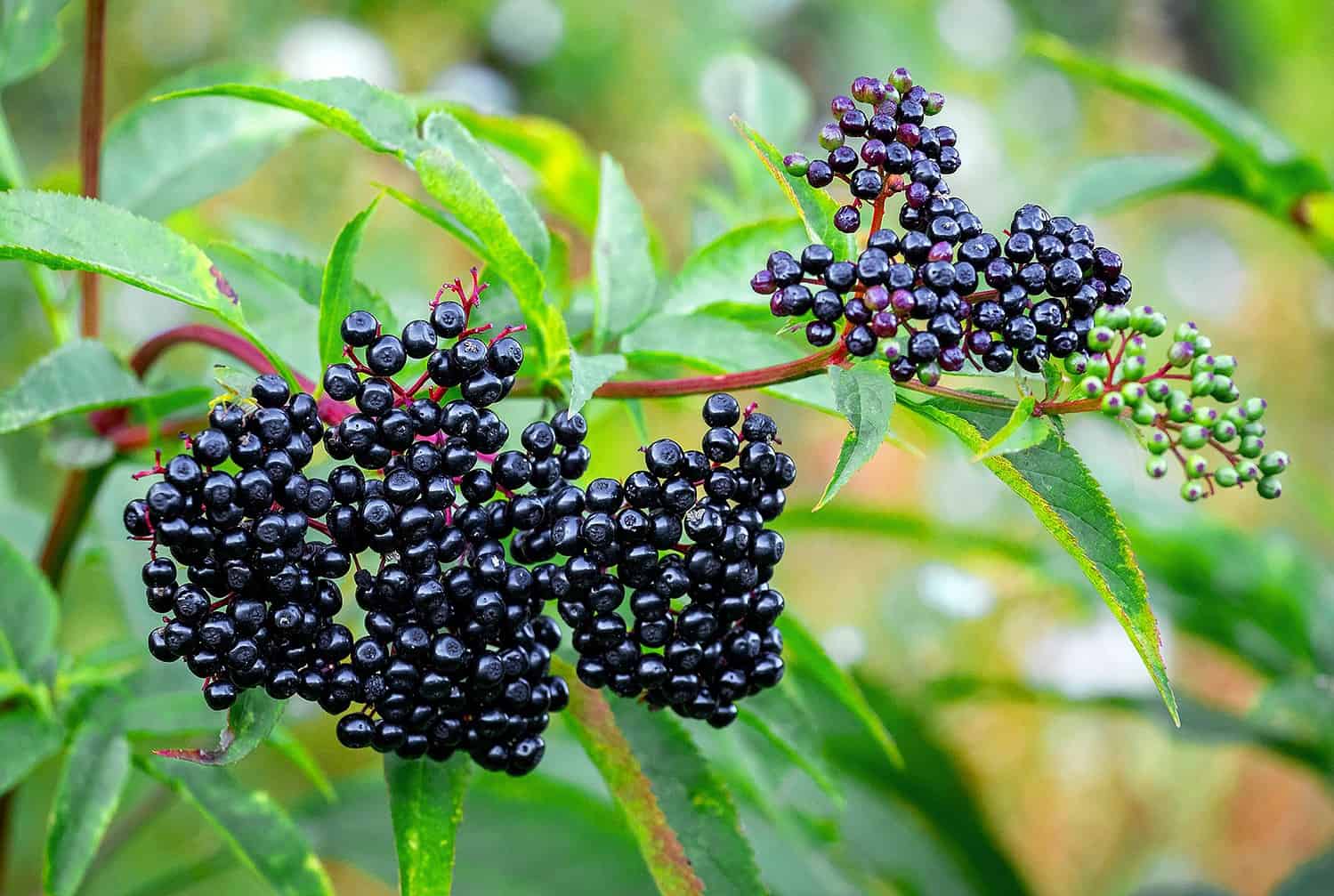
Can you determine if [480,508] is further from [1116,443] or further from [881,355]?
[1116,443]

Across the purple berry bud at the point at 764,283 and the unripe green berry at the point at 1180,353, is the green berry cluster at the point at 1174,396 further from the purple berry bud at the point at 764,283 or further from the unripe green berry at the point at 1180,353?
the purple berry bud at the point at 764,283

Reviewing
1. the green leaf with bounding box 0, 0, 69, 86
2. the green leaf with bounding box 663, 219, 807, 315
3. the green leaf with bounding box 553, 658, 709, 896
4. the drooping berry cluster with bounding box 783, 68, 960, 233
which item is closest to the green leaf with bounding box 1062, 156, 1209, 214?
the green leaf with bounding box 663, 219, 807, 315

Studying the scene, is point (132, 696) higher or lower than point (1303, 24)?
lower

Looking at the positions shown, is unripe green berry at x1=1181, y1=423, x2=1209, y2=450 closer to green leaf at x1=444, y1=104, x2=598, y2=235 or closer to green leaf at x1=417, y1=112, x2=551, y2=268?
green leaf at x1=417, y1=112, x2=551, y2=268

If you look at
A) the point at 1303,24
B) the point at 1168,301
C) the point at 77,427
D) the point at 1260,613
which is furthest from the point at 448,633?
the point at 1303,24

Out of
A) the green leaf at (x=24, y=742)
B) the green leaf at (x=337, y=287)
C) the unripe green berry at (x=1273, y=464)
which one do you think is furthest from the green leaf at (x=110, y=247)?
the unripe green berry at (x=1273, y=464)

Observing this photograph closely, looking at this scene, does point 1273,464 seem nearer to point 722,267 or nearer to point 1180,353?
point 1180,353

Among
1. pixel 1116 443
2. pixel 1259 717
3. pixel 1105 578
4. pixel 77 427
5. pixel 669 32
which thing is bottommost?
pixel 1259 717
